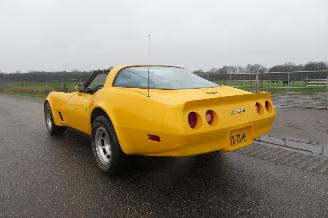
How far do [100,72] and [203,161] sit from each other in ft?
6.41

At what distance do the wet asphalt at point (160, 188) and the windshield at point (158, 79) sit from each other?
1.07 m

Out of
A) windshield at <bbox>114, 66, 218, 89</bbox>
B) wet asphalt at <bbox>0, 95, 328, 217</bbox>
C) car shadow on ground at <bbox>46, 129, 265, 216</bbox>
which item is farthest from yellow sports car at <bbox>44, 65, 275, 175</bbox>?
wet asphalt at <bbox>0, 95, 328, 217</bbox>

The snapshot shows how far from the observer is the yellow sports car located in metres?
3.24

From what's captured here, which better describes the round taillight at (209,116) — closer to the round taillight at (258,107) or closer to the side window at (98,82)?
the round taillight at (258,107)

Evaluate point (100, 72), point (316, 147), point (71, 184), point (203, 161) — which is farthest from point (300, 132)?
point (71, 184)

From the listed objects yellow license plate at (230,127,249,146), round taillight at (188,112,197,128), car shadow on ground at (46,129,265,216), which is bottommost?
car shadow on ground at (46,129,265,216)

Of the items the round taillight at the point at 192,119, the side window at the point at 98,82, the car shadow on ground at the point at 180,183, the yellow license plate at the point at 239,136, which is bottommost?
the car shadow on ground at the point at 180,183

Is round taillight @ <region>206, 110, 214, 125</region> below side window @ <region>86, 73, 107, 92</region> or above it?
below

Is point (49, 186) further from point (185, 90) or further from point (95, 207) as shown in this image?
point (185, 90)

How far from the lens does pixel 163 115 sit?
3244mm

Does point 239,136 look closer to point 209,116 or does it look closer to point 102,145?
point 209,116

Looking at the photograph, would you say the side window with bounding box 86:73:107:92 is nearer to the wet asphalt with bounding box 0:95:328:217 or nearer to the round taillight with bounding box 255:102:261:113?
the wet asphalt with bounding box 0:95:328:217

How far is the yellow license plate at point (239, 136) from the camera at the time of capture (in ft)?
11.6

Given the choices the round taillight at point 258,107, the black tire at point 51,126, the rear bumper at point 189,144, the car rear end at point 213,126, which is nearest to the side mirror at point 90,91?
the rear bumper at point 189,144
